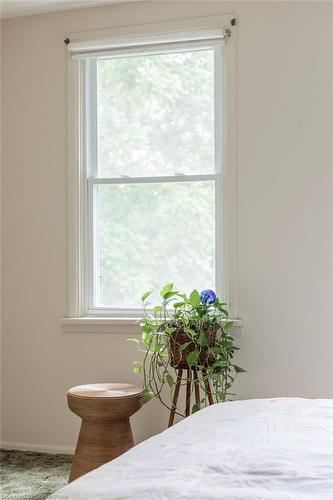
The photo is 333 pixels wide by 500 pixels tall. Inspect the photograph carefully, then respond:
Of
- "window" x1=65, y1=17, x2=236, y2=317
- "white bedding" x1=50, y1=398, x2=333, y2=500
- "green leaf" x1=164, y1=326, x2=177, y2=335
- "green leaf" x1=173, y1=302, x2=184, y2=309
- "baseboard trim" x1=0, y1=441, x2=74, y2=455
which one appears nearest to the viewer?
"white bedding" x1=50, y1=398, x2=333, y2=500

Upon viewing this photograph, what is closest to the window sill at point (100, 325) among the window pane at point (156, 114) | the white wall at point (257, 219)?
the white wall at point (257, 219)

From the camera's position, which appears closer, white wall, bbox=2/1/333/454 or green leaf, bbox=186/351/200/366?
green leaf, bbox=186/351/200/366

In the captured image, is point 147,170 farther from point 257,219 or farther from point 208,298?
point 208,298

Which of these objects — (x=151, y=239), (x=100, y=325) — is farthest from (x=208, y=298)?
(x=100, y=325)

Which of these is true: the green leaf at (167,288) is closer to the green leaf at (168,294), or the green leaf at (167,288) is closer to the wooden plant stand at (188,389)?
the green leaf at (168,294)

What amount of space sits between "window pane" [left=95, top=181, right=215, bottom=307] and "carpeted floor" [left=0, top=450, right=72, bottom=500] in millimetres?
917

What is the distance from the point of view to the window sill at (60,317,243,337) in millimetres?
3729

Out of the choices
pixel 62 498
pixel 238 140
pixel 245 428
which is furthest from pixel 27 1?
pixel 62 498

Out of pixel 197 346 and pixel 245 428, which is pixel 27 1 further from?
pixel 245 428

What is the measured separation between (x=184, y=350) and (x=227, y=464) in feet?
6.59

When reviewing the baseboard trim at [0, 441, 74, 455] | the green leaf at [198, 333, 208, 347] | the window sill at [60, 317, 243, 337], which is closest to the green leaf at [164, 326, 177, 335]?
the green leaf at [198, 333, 208, 347]

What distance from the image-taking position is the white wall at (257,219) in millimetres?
3422

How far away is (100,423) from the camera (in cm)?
317

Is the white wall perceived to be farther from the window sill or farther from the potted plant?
the potted plant
